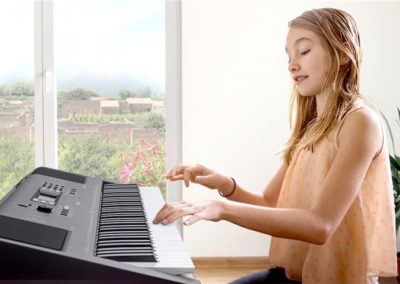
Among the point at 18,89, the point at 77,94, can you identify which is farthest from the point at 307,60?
the point at 18,89

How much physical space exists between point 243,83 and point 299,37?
208cm

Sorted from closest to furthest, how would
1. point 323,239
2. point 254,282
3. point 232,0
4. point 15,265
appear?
point 15,265 < point 323,239 < point 254,282 < point 232,0

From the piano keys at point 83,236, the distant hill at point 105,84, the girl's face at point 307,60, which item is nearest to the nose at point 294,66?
the girl's face at point 307,60

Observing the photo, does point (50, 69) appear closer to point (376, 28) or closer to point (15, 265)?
point (376, 28)

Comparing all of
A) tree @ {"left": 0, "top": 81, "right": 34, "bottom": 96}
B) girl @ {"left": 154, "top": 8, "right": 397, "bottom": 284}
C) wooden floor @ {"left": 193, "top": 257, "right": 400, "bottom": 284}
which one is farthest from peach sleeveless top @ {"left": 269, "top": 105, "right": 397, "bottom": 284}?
tree @ {"left": 0, "top": 81, "right": 34, "bottom": 96}

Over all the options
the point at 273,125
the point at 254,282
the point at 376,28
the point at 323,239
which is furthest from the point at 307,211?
the point at 376,28

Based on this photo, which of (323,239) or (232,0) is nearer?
(323,239)

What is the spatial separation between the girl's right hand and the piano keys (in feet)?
0.54

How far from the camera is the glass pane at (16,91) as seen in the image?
3.69m

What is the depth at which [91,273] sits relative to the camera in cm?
91

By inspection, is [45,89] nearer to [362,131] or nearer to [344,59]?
[344,59]

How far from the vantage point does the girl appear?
143 centimetres

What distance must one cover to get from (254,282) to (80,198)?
54 cm

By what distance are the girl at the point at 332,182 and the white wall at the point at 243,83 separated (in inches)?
78.6
